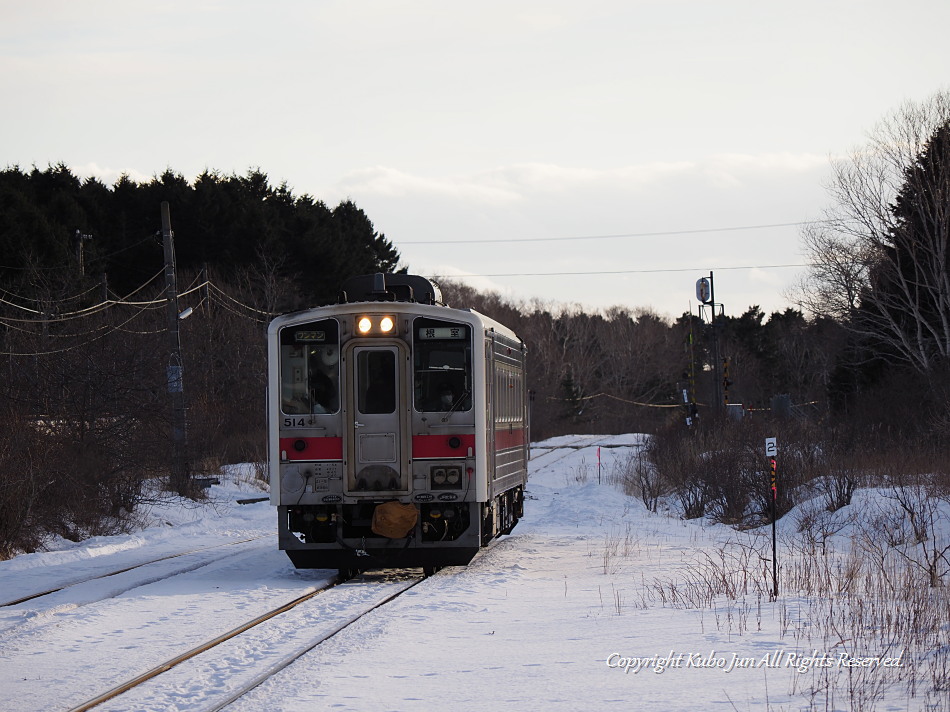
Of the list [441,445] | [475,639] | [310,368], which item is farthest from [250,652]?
[310,368]

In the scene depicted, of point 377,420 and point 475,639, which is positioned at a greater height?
point 377,420

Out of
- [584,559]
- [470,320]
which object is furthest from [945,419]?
[470,320]

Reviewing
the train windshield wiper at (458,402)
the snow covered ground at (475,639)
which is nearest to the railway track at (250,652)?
the snow covered ground at (475,639)

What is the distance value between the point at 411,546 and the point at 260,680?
610cm

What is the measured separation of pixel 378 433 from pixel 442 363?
1.14 metres

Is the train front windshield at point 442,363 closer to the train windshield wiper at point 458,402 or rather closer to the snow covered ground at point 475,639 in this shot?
the train windshield wiper at point 458,402

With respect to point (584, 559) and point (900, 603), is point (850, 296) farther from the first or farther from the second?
point (900, 603)

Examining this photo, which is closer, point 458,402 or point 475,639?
point 475,639

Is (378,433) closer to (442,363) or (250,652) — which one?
(442,363)

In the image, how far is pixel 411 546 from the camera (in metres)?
14.1

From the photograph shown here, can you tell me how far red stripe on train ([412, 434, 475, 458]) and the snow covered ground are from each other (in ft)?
4.95

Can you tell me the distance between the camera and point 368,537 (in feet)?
46.4

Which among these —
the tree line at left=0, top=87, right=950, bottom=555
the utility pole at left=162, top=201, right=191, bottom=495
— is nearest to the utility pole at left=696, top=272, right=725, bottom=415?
the tree line at left=0, top=87, right=950, bottom=555

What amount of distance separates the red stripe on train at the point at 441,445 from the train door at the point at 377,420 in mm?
155
